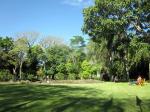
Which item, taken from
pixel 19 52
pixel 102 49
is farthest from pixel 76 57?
pixel 102 49

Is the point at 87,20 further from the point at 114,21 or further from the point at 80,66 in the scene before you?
the point at 80,66

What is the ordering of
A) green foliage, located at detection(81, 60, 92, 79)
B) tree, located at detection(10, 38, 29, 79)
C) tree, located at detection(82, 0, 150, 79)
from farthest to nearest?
green foliage, located at detection(81, 60, 92, 79) → tree, located at detection(10, 38, 29, 79) → tree, located at detection(82, 0, 150, 79)

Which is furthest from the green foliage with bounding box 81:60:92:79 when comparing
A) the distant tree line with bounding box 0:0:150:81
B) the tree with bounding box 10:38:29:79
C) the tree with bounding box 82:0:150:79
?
the tree with bounding box 82:0:150:79

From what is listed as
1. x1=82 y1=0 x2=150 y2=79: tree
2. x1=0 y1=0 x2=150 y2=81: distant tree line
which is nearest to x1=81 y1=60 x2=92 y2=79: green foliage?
x1=0 y1=0 x2=150 y2=81: distant tree line

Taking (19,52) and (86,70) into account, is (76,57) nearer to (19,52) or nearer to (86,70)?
(86,70)

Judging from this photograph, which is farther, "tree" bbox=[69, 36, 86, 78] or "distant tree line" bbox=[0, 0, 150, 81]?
"tree" bbox=[69, 36, 86, 78]

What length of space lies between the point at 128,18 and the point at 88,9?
674 cm

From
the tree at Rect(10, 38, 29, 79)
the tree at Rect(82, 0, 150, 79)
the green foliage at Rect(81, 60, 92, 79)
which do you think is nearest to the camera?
the tree at Rect(82, 0, 150, 79)

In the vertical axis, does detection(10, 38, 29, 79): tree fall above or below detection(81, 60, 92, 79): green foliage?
above

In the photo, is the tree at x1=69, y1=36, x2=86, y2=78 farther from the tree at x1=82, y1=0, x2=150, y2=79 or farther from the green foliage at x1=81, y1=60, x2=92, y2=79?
the tree at x1=82, y1=0, x2=150, y2=79

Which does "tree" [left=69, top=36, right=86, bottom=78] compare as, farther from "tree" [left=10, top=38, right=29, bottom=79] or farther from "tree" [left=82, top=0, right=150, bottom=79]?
"tree" [left=82, top=0, right=150, bottom=79]

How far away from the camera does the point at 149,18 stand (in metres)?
53.1

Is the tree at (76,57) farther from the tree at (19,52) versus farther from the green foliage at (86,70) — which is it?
the tree at (19,52)

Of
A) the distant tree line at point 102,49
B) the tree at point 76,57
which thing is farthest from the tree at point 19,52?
the tree at point 76,57
